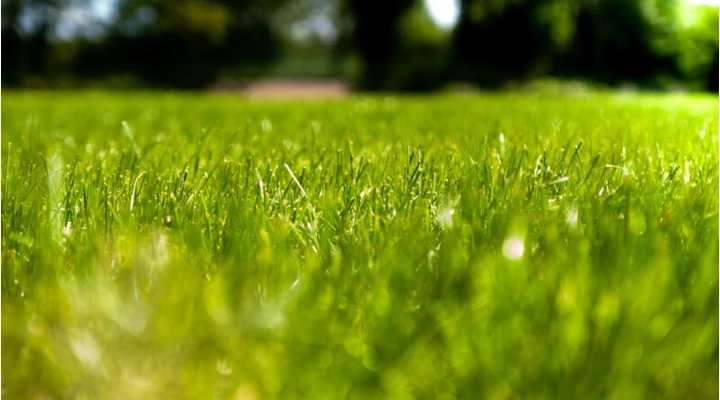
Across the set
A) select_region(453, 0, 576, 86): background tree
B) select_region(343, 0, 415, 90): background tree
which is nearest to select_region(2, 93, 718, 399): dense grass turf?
select_region(453, 0, 576, 86): background tree

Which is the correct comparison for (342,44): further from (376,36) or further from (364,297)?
(364,297)

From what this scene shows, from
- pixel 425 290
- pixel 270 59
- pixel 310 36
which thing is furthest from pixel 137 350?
pixel 310 36

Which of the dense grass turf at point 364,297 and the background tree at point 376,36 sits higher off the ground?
the background tree at point 376,36

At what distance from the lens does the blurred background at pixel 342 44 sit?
1803 centimetres

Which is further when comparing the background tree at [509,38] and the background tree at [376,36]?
the background tree at [376,36]

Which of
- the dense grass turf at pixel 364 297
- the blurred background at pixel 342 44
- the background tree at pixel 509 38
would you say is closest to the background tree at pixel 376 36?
the blurred background at pixel 342 44

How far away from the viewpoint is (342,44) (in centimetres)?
3669

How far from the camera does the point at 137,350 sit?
0.91 metres

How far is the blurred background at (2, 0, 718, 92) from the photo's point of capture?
18.0 metres

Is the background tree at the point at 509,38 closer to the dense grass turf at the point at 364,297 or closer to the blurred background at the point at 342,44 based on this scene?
the blurred background at the point at 342,44

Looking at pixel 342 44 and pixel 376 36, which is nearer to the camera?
pixel 376 36

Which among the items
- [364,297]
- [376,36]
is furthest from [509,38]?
[364,297]

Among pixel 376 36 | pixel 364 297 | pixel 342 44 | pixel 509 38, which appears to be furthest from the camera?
pixel 342 44

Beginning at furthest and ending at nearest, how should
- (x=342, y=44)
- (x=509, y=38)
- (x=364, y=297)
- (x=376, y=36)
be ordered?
(x=342, y=44) < (x=376, y=36) < (x=509, y=38) < (x=364, y=297)
